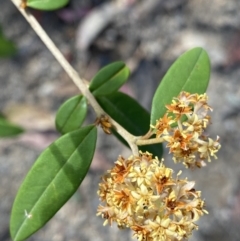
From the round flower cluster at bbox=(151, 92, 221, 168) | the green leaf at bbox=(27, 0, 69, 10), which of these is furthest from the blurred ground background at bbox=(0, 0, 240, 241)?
the round flower cluster at bbox=(151, 92, 221, 168)

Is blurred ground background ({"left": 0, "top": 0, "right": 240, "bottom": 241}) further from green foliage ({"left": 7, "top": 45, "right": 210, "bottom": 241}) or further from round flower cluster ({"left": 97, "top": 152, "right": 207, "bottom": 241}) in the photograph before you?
round flower cluster ({"left": 97, "top": 152, "right": 207, "bottom": 241})

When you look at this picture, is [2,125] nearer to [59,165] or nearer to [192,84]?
[59,165]

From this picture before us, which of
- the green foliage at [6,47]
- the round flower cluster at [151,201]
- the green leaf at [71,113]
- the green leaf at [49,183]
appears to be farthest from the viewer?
the green foliage at [6,47]

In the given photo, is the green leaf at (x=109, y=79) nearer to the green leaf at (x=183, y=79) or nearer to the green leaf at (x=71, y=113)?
the green leaf at (x=71, y=113)

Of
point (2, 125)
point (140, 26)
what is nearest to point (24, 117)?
point (140, 26)

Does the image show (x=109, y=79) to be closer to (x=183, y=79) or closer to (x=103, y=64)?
(x=183, y=79)

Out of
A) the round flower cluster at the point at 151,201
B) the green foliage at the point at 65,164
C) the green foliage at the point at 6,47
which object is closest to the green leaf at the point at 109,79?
the green foliage at the point at 65,164

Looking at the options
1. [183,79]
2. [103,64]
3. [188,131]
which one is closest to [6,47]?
[103,64]
